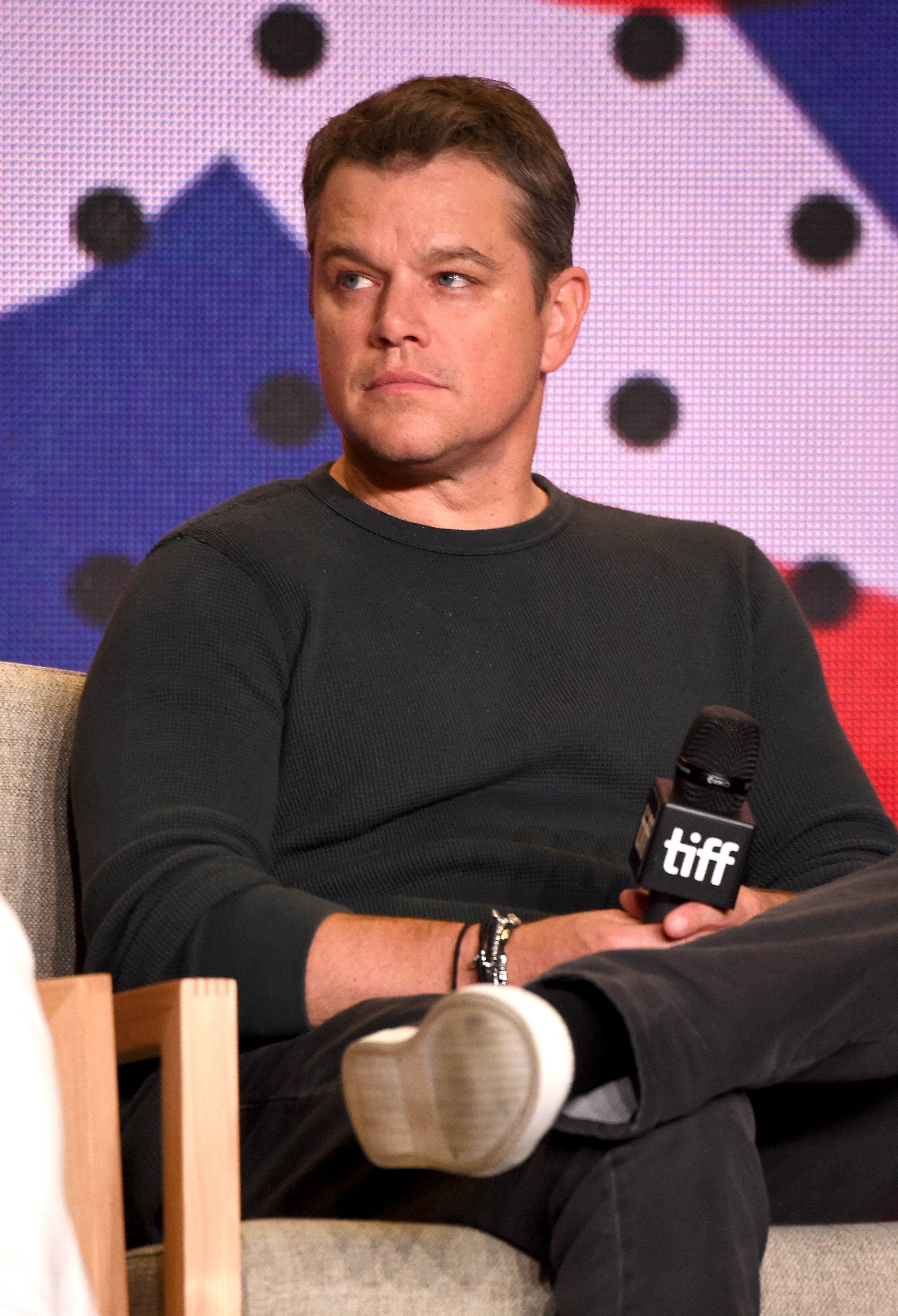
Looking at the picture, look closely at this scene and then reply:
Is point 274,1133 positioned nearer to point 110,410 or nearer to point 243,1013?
point 243,1013

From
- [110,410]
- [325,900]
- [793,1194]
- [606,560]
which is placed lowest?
[793,1194]

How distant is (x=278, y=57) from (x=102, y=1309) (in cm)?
182

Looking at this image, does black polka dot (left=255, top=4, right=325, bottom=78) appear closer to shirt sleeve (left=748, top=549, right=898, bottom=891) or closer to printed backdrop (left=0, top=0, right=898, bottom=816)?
printed backdrop (left=0, top=0, right=898, bottom=816)

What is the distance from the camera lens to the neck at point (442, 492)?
156 cm

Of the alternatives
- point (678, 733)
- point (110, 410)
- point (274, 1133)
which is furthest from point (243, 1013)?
point (110, 410)

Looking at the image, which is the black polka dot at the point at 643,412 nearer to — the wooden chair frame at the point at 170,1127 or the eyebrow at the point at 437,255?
the eyebrow at the point at 437,255

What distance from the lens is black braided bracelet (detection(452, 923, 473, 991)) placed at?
3.73 feet

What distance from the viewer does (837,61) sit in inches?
88.8

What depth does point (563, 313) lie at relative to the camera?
175 centimetres

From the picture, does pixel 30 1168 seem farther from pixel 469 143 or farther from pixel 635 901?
pixel 469 143

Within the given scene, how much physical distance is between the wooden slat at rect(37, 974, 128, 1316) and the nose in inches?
31.7

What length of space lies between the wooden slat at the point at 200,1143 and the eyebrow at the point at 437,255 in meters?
0.87

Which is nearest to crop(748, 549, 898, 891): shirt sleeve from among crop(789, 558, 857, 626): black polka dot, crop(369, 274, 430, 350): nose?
crop(369, 274, 430, 350): nose

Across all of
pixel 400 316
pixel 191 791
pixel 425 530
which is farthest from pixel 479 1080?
pixel 400 316
